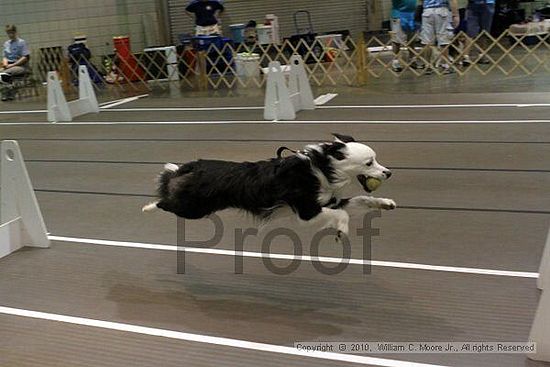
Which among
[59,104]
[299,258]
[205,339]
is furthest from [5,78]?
[205,339]

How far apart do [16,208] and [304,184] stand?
84.5 inches

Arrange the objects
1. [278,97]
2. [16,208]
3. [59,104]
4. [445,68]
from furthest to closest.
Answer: [445,68], [59,104], [278,97], [16,208]

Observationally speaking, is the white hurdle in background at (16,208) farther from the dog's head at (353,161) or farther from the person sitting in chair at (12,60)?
the person sitting in chair at (12,60)

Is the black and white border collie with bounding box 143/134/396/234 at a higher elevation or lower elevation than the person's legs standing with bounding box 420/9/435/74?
lower

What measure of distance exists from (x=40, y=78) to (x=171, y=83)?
395 cm

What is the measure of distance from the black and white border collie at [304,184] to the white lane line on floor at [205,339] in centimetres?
54

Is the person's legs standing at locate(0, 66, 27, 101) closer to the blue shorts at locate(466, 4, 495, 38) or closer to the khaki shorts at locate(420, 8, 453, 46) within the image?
the khaki shorts at locate(420, 8, 453, 46)

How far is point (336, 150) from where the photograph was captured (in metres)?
2.65

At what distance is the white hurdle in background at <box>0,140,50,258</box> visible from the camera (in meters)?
3.79

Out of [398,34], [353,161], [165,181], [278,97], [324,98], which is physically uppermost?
[398,34]

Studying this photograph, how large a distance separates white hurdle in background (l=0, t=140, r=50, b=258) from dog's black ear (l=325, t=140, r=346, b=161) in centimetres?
209

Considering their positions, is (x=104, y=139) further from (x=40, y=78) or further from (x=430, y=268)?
(x=40, y=78)

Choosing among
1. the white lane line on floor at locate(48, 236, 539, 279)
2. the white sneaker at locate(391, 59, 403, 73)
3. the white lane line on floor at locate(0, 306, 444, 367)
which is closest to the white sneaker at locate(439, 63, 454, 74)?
the white sneaker at locate(391, 59, 403, 73)

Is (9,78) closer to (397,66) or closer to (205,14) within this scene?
(205,14)
